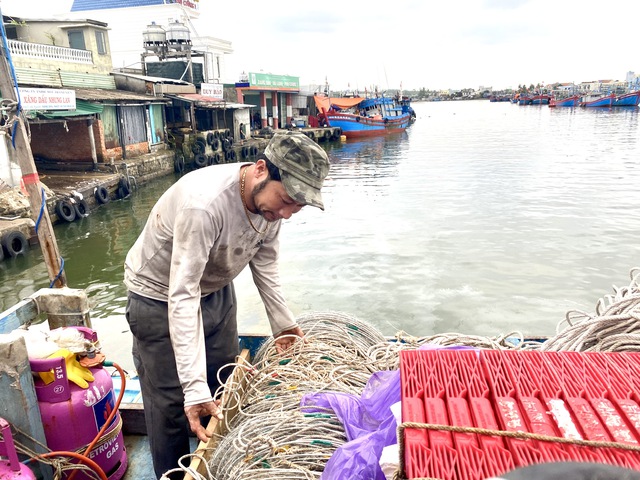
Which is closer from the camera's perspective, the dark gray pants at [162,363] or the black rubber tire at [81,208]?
the dark gray pants at [162,363]

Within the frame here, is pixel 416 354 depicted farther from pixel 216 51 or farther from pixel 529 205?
pixel 216 51

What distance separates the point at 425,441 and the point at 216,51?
37.4 m

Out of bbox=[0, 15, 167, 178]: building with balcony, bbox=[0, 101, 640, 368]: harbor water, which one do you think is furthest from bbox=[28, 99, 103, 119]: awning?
bbox=[0, 101, 640, 368]: harbor water

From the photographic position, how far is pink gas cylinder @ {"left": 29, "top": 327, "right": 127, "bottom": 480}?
8.22 ft

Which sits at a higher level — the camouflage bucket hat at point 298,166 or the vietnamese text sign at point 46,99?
the vietnamese text sign at point 46,99

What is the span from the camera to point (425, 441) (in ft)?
4.17

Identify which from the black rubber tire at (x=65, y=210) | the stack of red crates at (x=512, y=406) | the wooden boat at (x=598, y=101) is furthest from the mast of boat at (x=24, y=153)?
the wooden boat at (x=598, y=101)

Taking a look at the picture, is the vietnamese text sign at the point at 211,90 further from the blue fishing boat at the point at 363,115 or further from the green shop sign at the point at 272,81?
the blue fishing boat at the point at 363,115

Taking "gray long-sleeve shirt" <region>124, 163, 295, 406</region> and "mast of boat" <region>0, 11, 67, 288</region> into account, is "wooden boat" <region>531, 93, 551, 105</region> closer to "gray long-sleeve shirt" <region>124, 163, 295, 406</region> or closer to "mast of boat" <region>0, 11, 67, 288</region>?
"mast of boat" <region>0, 11, 67, 288</region>

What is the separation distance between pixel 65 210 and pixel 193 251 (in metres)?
11.9

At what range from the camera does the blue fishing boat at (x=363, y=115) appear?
122 feet

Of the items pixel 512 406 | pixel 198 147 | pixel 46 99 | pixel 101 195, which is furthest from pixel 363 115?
pixel 512 406

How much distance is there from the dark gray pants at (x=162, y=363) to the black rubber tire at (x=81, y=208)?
11.4m

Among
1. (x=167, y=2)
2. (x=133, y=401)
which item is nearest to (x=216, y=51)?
(x=167, y=2)
